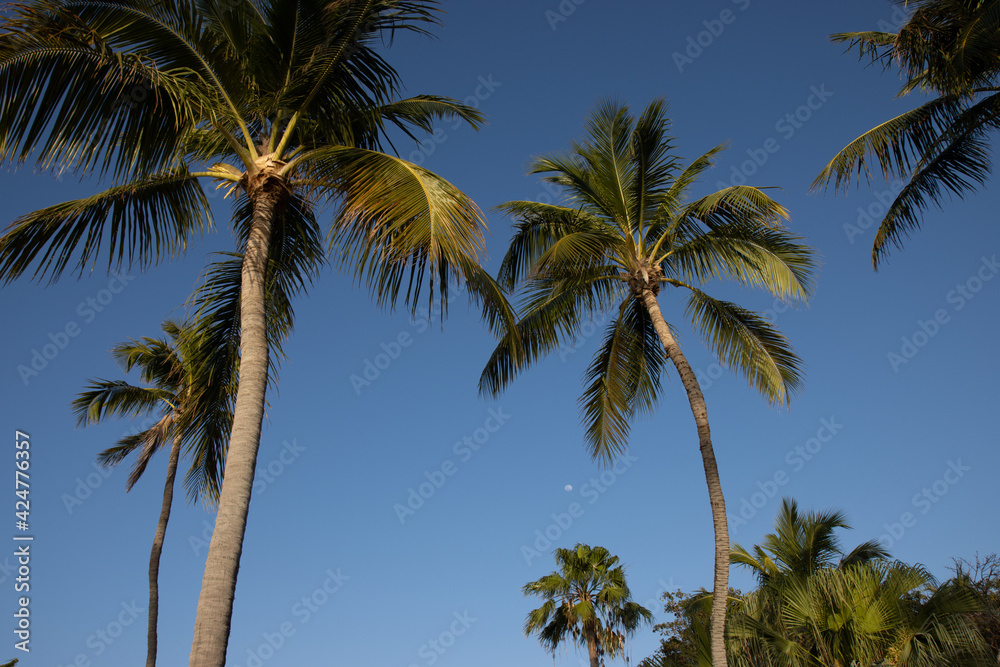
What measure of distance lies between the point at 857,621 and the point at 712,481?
8.84 feet

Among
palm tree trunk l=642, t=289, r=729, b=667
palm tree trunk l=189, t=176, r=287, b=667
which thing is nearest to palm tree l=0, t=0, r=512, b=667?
palm tree trunk l=189, t=176, r=287, b=667

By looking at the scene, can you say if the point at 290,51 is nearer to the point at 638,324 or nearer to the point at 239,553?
the point at 239,553

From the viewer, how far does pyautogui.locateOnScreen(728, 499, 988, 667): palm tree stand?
29.3 feet

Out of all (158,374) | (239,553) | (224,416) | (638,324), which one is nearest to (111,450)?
(158,374)

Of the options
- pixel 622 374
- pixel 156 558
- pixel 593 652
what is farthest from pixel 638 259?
pixel 593 652

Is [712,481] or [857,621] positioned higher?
[712,481]

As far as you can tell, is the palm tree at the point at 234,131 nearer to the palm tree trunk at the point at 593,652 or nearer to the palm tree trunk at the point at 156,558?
the palm tree trunk at the point at 156,558

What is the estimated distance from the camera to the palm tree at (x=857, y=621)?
8.93m

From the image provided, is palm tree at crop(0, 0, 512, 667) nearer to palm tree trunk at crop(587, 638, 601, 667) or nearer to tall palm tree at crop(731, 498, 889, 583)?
tall palm tree at crop(731, 498, 889, 583)

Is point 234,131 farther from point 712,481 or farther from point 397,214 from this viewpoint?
point 712,481

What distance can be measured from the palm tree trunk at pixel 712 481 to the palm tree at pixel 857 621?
89 cm

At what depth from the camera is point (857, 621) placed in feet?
33.0

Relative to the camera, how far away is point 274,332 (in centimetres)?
822

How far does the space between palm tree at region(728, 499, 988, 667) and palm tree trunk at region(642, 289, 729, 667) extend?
0.89 m
